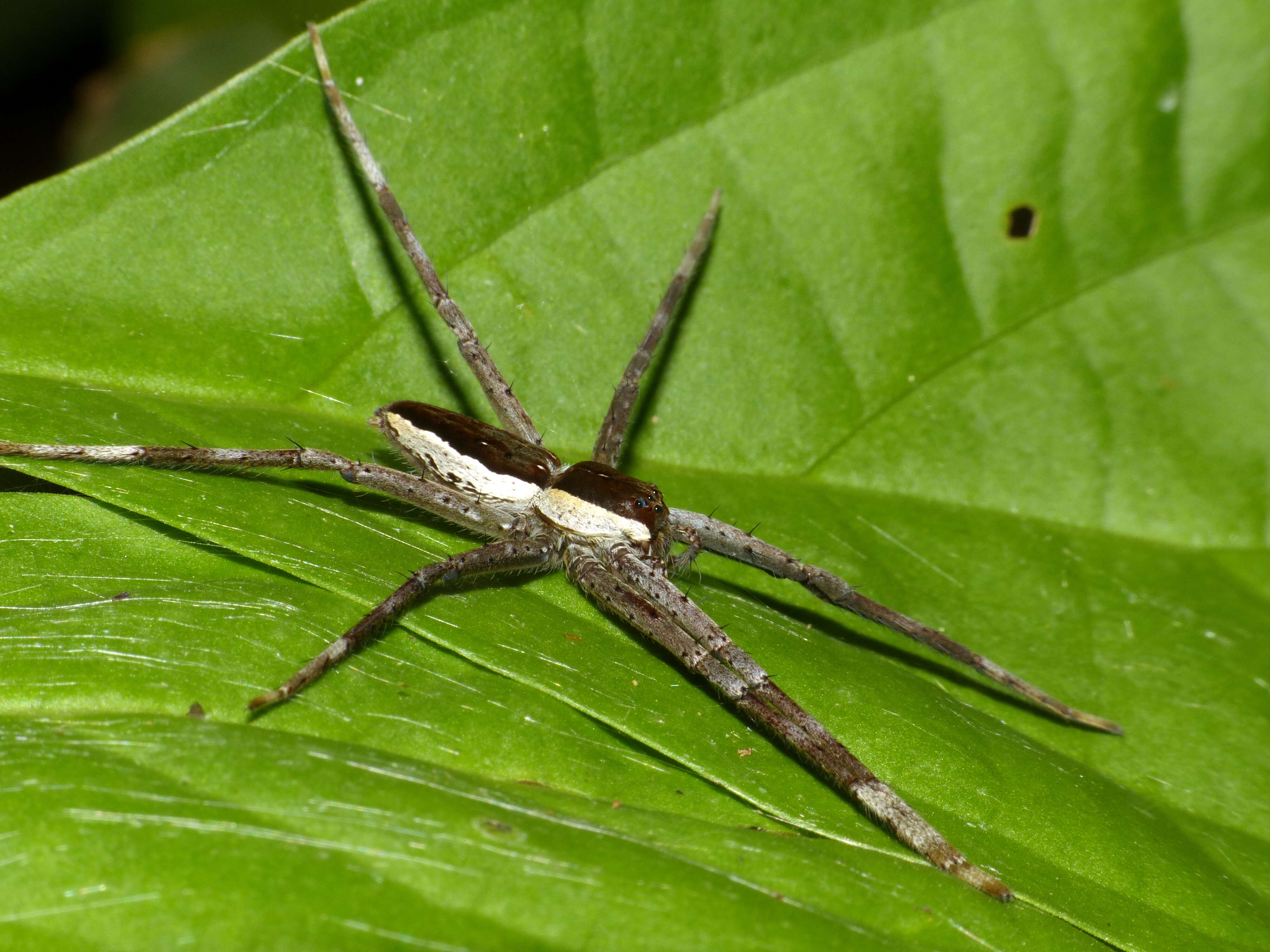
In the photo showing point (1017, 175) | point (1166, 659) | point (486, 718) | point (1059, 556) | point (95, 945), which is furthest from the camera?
point (1017, 175)

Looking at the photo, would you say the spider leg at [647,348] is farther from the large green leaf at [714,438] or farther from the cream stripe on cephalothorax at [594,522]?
the cream stripe on cephalothorax at [594,522]

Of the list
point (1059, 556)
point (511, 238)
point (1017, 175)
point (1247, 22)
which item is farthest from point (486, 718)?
point (1247, 22)

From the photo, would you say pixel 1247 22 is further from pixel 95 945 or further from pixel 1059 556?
pixel 95 945

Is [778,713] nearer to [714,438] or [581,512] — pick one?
[581,512]

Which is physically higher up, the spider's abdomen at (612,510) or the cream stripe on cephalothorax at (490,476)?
the cream stripe on cephalothorax at (490,476)

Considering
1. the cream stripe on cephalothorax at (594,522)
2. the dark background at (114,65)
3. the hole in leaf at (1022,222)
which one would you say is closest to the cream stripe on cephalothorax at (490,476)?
the cream stripe on cephalothorax at (594,522)

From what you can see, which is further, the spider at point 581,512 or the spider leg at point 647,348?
the spider leg at point 647,348

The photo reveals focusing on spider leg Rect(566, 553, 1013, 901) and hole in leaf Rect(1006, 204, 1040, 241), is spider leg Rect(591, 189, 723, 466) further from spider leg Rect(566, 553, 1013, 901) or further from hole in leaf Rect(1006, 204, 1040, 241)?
hole in leaf Rect(1006, 204, 1040, 241)

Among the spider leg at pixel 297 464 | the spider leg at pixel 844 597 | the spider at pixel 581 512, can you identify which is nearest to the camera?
the spider leg at pixel 297 464
